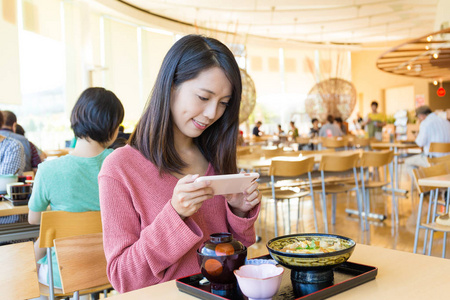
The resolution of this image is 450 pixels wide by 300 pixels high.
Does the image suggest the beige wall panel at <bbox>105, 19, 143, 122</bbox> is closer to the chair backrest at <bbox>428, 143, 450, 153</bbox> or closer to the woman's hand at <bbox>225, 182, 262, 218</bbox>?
the chair backrest at <bbox>428, 143, 450, 153</bbox>

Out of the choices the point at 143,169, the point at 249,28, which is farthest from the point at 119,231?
the point at 249,28

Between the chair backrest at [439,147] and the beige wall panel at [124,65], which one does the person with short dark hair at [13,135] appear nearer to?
the chair backrest at [439,147]

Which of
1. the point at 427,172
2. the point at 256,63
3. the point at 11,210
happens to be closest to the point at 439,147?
the point at 427,172

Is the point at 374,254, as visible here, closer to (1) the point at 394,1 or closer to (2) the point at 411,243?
(2) the point at 411,243

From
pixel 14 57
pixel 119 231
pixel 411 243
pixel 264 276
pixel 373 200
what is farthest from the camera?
pixel 14 57

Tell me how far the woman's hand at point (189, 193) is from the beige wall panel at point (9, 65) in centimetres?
666

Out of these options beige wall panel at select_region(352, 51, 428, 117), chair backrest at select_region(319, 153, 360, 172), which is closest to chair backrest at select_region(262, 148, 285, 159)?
chair backrest at select_region(319, 153, 360, 172)

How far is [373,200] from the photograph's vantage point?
6520 millimetres

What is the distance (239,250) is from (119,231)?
0.40 m

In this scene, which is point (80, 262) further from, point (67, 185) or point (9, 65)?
point (9, 65)

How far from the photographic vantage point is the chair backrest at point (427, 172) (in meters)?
3.28

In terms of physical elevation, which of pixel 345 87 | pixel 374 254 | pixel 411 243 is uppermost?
pixel 345 87

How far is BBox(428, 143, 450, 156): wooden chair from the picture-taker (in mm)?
6219

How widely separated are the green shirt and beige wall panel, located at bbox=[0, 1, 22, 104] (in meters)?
5.28
